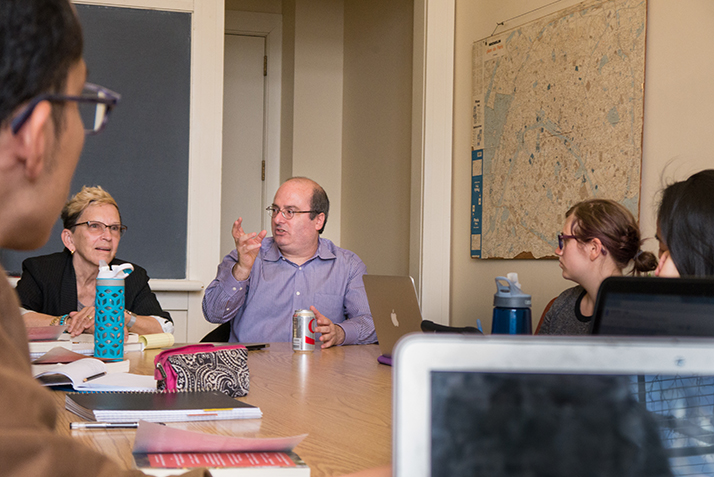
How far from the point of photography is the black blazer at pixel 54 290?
2514 mm

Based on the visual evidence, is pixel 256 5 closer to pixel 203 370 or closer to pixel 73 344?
pixel 73 344

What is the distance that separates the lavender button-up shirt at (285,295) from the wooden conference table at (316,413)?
67cm

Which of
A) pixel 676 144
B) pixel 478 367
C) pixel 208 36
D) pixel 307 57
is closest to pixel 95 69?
pixel 208 36

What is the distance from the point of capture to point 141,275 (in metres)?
2.66

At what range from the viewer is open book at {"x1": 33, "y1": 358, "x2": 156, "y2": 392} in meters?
1.38

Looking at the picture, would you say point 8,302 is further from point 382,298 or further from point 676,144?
point 676,144

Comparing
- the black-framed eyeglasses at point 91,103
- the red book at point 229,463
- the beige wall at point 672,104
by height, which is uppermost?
the beige wall at point 672,104

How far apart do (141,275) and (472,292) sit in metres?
1.64

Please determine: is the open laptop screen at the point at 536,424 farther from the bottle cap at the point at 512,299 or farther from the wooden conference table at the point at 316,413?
the bottle cap at the point at 512,299

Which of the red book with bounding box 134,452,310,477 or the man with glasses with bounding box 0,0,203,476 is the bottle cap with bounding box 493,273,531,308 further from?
the man with glasses with bounding box 0,0,203,476

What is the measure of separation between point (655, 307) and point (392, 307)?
127cm

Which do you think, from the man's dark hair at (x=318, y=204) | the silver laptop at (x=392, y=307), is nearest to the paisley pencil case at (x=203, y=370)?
the silver laptop at (x=392, y=307)

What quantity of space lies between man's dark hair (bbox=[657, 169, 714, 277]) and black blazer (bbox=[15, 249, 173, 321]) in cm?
184

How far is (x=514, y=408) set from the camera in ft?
1.38
